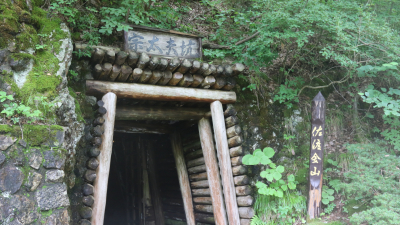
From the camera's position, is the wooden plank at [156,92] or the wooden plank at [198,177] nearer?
the wooden plank at [156,92]

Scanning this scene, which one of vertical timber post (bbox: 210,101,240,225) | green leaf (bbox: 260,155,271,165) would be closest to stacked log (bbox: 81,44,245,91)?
vertical timber post (bbox: 210,101,240,225)

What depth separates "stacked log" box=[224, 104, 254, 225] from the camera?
5.01 m

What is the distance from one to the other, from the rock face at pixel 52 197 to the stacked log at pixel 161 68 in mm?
1807

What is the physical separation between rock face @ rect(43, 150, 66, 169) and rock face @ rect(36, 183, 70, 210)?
→ 0.19 m

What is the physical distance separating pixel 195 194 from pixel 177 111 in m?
2.06

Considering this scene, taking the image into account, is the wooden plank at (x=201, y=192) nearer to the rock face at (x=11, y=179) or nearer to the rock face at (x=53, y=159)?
the rock face at (x=53, y=159)

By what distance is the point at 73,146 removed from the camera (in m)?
3.60

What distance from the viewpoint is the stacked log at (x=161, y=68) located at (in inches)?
166

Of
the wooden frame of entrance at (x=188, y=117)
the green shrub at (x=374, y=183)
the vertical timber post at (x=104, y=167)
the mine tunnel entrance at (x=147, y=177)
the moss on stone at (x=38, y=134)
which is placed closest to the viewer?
the moss on stone at (x=38, y=134)

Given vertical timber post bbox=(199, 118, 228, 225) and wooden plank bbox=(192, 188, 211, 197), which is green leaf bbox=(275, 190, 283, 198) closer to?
vertical timber post bbox=(199, 118, 228, 225)

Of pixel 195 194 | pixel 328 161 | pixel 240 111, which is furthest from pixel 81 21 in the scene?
pixel 328 161

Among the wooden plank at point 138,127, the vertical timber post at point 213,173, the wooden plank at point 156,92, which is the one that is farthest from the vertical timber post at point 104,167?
the vertical timber post at point 213,173

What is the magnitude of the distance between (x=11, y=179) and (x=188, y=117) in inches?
132

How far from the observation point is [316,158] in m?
4.89
